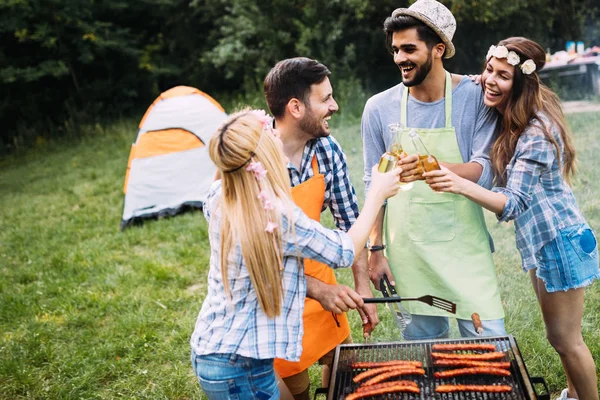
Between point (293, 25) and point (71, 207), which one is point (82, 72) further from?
point (71, 207)

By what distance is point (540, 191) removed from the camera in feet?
8.54

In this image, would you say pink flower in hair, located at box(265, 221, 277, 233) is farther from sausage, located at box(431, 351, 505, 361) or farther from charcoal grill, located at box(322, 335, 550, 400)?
sausage, located at box(431, 351, 505, 361)

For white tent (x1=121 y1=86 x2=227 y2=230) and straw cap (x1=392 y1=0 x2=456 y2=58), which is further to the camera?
white tent (x1=121 y1=86 x2=227 y2=230)

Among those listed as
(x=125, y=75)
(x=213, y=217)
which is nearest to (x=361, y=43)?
(x=125, y=75)

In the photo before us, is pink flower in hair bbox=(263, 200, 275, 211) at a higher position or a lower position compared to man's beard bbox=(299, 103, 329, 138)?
lower

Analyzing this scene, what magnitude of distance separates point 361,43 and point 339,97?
236 cm

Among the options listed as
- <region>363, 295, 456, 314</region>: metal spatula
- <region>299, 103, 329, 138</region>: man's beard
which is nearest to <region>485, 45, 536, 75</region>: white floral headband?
<region>299, 103, 329, 138</region>: man's beard

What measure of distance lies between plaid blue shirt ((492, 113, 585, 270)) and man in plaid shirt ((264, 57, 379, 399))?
0.73 m

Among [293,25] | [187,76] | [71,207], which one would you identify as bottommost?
[71,207]

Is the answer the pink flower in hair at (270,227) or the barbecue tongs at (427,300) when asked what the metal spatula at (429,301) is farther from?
the pink flower in hair at (270,227)

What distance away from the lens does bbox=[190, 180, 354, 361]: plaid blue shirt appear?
2072mm

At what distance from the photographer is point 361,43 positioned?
14984mm

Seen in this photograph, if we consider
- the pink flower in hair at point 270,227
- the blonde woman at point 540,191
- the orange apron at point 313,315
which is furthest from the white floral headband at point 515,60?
the pink flower in hair at point 270,227

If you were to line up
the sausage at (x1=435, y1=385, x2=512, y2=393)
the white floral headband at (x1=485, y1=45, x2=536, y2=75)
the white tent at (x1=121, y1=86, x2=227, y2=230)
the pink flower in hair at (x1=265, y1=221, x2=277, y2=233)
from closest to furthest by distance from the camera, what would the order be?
the pink flower in hair at (x1=265, y1=221, x2=277, y2=233) → the sausage at (x1=435, y1=385, x2=512, y2=393) → the white floral headband at (x1=485, y1=45, x2=536, y2=75) → the white tent at (x1=121, y1=86, x2=227, y2=230)
